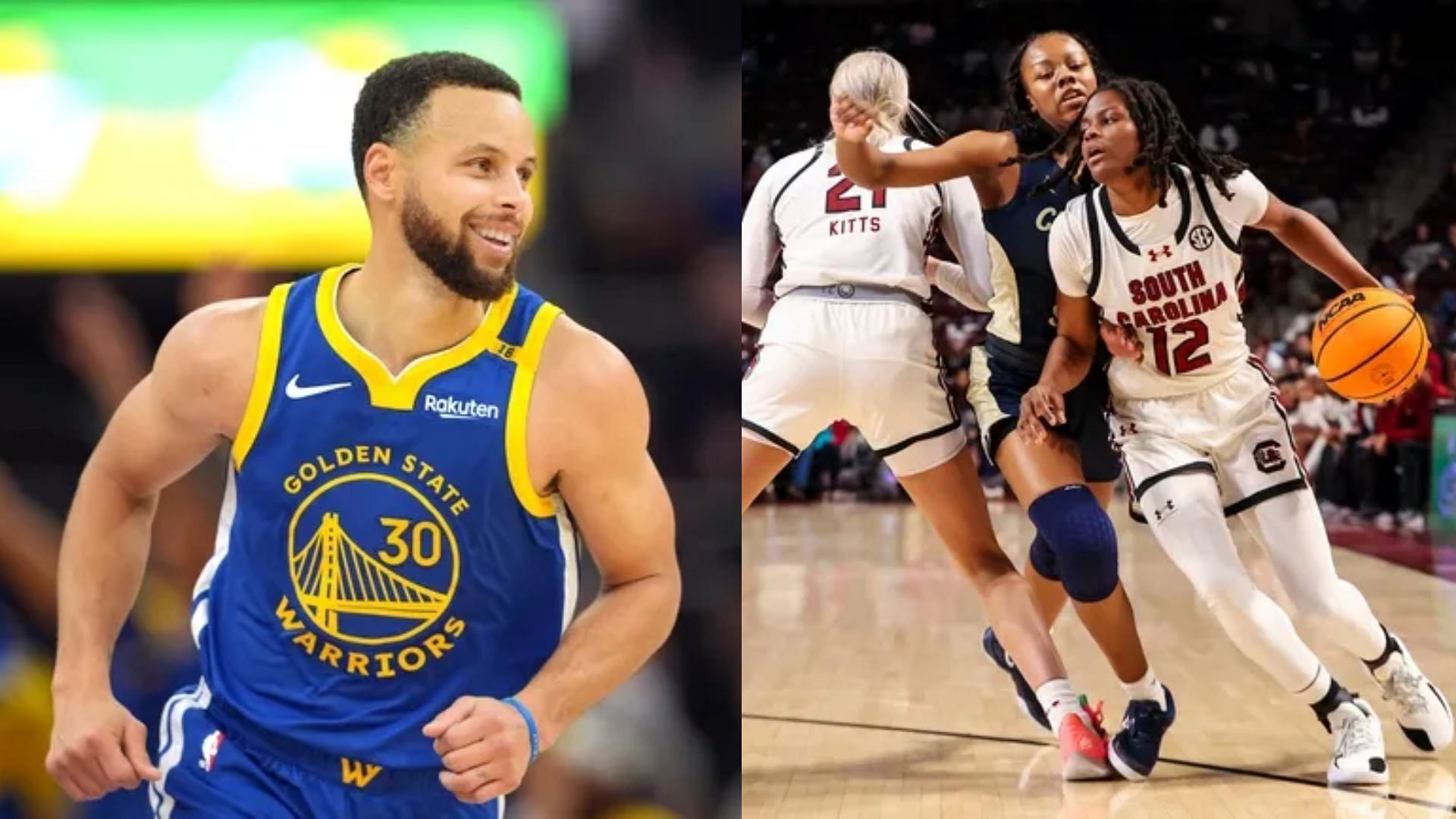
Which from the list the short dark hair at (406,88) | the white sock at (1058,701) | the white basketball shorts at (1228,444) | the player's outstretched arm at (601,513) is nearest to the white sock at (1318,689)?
the white basketball shorts at (1228,444)

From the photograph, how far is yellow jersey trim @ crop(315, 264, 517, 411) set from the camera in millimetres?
2447

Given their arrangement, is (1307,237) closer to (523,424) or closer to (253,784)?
(523,424)

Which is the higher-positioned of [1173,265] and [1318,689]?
[1173,265]

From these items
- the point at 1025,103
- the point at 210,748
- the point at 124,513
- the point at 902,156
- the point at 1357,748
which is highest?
the point at 1025,103

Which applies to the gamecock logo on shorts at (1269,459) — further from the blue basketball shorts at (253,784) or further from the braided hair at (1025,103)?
the blue basketball shorts at (253,784)

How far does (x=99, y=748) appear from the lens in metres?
2.44

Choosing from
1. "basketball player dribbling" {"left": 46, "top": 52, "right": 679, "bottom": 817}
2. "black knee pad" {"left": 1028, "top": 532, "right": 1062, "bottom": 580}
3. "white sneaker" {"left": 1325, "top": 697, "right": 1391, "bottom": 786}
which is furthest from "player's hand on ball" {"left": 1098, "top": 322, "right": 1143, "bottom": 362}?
"basketball player dribbling" {"left": 46, "top": 52, "right": 679, "bottom": 817}

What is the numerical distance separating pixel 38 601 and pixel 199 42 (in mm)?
1033

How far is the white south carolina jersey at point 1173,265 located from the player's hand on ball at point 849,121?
666 mm

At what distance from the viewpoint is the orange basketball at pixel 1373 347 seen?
454 centimetres

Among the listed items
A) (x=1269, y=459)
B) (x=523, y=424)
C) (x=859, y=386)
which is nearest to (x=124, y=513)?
(x=523, y=424)

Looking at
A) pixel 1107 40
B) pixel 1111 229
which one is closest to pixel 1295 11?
pixel 1107 40

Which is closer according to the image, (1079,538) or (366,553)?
(366,553)

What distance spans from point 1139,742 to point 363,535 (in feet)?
8.81
